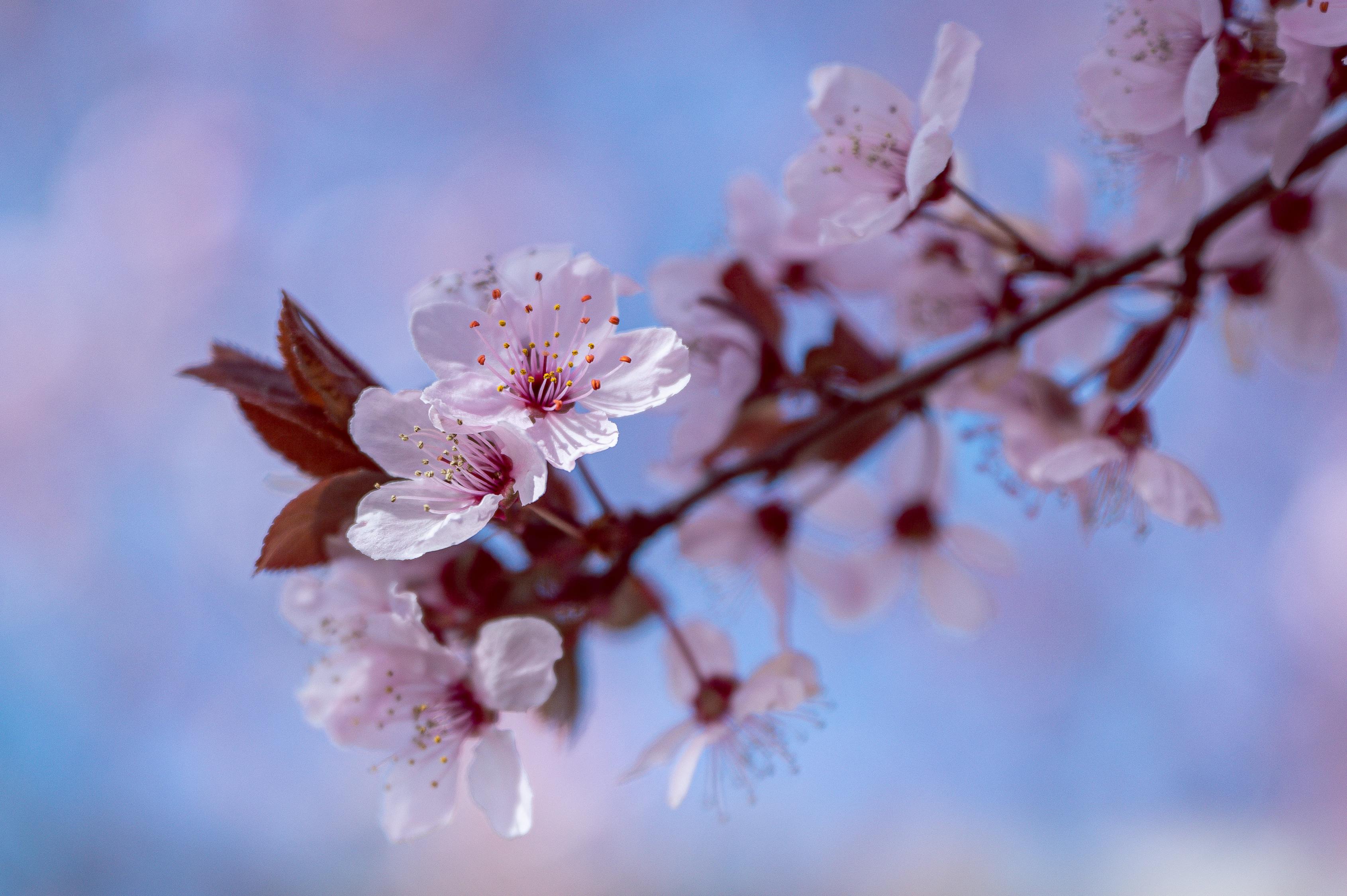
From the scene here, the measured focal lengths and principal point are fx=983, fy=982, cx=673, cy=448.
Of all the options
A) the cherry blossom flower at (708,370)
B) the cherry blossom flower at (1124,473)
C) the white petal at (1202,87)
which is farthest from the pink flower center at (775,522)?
the white petal at (1202,87)

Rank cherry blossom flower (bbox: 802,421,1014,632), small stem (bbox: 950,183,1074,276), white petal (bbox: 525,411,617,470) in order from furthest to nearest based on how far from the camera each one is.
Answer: cherry blossom flower (bbox: 802,421,1014,632) → small stem (bbox: 950,183,1074,276) → white petal (bbox: 525,411,617,470)

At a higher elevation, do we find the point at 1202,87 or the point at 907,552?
the point at 1202,87

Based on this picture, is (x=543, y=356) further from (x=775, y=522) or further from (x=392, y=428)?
(x=775, y=522)

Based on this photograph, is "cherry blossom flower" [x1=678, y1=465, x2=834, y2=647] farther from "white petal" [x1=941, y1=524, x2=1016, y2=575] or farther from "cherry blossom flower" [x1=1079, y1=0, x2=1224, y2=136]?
"cherry blossom flower" [x1=1079, y1=0, x2=1224, y2=136]

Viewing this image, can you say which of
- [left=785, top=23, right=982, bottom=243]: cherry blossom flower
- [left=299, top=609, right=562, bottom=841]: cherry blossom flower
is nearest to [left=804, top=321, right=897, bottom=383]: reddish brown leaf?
[left=785, top=23, right=982, bottom=243]: cherry blossom flower

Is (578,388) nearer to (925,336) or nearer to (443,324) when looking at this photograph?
(443,324)

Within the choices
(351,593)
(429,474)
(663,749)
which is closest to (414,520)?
(429,474)
